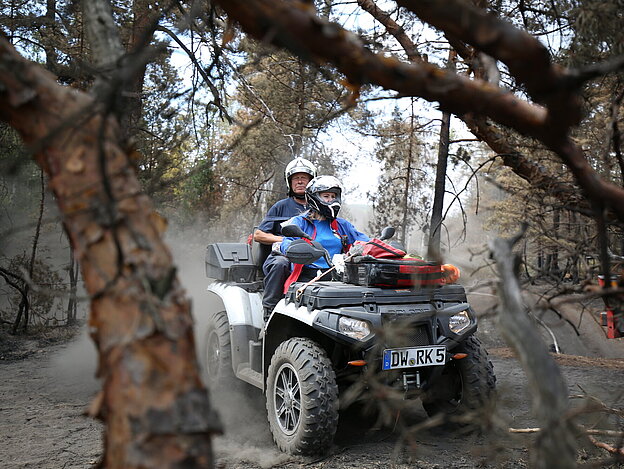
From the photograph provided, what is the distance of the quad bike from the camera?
14.8 ft

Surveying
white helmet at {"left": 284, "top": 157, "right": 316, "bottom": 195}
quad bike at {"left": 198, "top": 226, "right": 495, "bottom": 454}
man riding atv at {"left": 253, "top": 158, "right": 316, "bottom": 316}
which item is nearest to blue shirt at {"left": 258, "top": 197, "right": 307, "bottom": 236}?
man riding atv at {"left": 253, "top": 158, "right": 316, "bottom": 316}

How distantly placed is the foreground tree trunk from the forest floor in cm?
112

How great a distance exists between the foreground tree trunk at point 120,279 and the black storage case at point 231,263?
4.74 m

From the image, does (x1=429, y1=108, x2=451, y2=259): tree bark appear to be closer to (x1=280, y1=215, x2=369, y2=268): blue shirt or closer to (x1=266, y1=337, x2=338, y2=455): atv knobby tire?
(x1=280, y1=215, x2=369, y2=268): blue shirt

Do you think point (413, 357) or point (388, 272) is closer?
point (413, 357)

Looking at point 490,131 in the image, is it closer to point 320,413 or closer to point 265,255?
point 265,255

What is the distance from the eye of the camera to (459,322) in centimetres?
500

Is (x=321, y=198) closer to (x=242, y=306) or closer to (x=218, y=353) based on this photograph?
(x=242, y=306)

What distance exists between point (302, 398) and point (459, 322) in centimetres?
151

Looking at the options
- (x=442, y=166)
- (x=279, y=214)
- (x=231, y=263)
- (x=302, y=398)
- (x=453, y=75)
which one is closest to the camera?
(x=453, y=75)

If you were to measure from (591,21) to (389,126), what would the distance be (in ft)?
43.0

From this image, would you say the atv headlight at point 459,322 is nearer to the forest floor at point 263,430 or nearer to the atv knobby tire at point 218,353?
the forest floor at point 263,430

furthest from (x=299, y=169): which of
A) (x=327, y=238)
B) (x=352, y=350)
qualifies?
(x=352, y=350)

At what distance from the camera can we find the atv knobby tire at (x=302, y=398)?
14.6 feet
